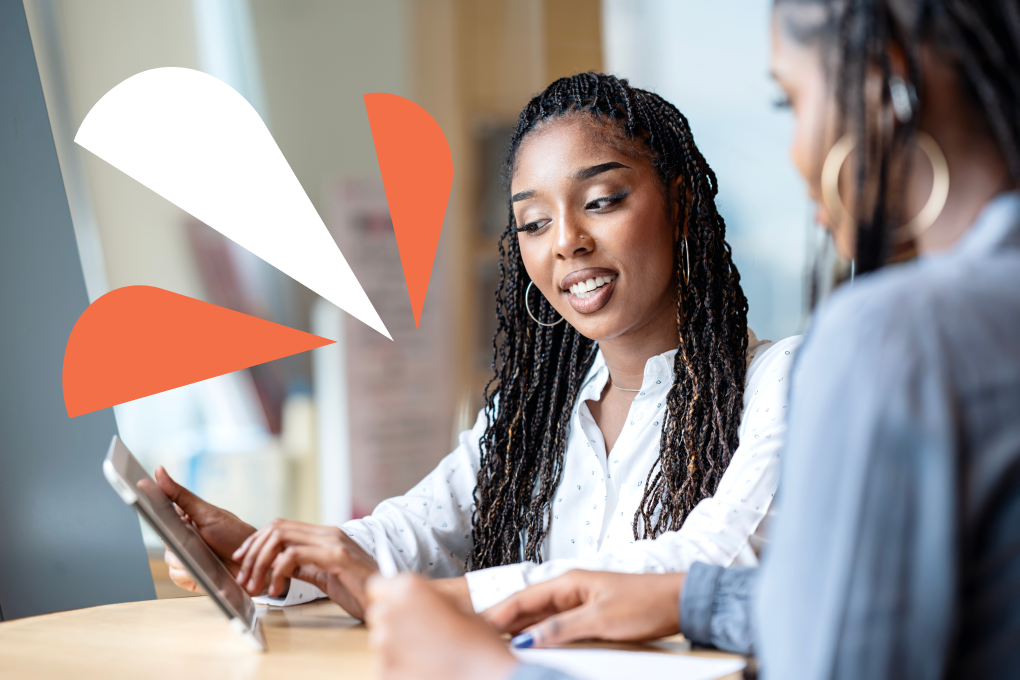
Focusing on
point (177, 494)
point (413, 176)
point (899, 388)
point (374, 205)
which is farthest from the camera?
point (374, 205)

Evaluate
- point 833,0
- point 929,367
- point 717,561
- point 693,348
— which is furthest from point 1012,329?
point 693,348

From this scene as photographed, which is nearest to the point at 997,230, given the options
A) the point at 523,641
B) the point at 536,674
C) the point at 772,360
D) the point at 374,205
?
the point at 536,674

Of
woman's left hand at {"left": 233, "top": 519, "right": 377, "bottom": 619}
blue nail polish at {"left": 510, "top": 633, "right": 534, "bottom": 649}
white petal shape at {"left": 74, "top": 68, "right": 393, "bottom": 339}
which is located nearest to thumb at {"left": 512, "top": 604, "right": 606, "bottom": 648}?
blue nail polish at {"left": 510, "top": 633, "right": 534, "bottom": 649}

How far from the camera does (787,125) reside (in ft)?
8.27

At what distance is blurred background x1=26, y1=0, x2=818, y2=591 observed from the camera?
2166 millimetres

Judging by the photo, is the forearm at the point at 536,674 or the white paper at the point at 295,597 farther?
the white paper at the point at 295,597

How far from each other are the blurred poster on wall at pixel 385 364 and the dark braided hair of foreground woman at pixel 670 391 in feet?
4.68

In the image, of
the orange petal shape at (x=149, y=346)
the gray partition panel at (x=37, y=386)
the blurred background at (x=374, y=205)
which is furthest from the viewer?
the blurred background at (x=374, y=205)

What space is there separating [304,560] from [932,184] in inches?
27.2

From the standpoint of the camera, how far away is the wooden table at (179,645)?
0.74m

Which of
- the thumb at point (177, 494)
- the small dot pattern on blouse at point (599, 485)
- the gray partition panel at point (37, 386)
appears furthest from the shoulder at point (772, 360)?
the gray partition panel at point (37, 386)

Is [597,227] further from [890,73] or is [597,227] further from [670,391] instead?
[890,73]

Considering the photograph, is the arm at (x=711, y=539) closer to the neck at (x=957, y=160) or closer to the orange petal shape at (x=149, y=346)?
the neck at (x=957, y=160)

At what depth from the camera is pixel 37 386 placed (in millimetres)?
1191
